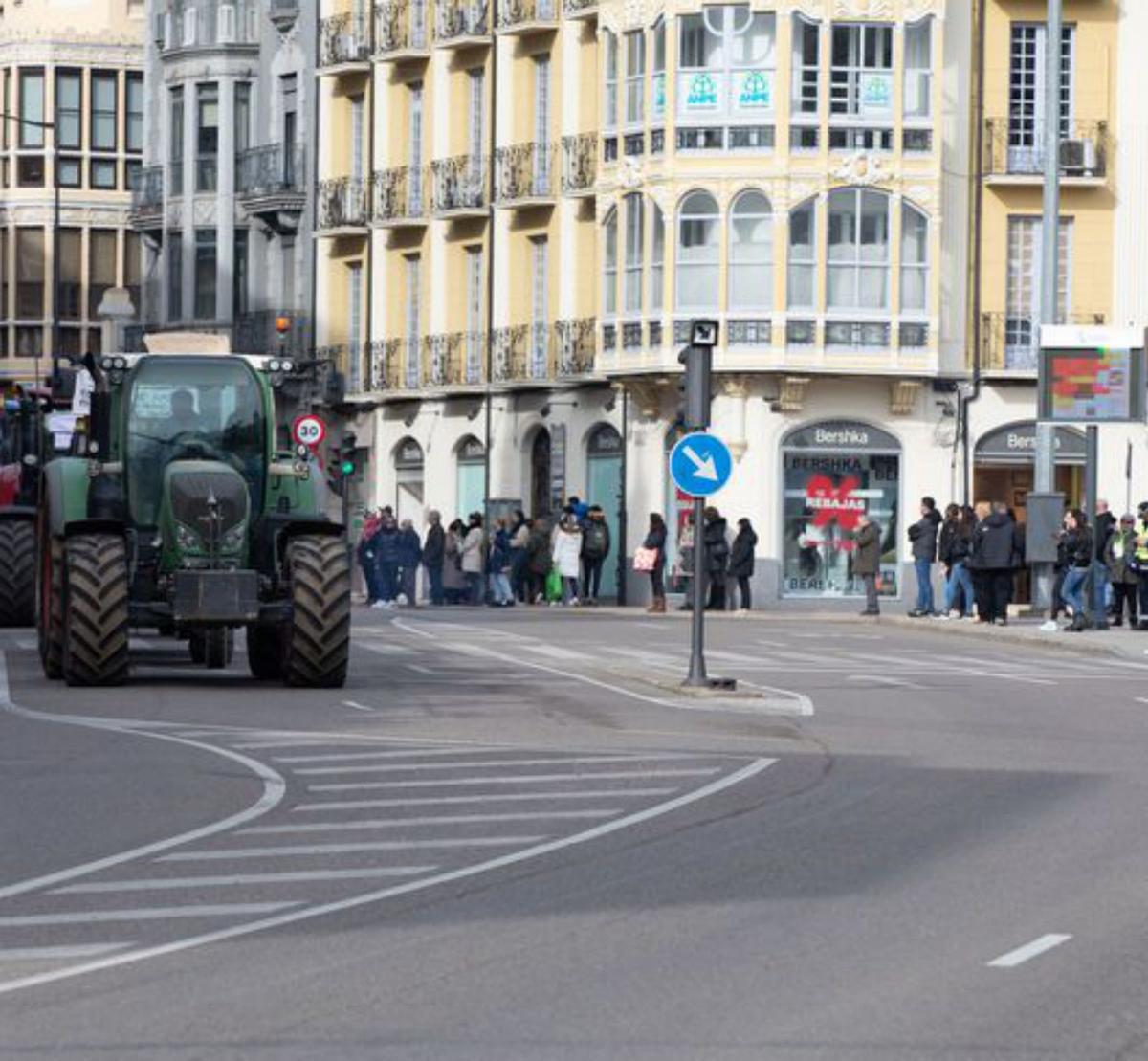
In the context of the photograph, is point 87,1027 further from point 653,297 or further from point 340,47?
point 340,47

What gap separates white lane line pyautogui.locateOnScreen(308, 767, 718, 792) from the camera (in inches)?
754

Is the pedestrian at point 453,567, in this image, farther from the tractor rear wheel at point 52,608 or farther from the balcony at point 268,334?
the tractor rear wheel at point 52,608

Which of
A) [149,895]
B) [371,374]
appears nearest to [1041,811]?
[149,895]

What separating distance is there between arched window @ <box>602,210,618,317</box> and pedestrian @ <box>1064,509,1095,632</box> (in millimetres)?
17215

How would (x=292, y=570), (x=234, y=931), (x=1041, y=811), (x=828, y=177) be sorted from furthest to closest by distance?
(x=828, y=177), (x=292, y=570), (x=1041, y=811), (x=234, y=931)

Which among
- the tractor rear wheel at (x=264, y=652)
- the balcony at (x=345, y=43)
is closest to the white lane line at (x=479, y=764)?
the tractor rear wheel at (x=264, y=652)

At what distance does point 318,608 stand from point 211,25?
54.0 metres

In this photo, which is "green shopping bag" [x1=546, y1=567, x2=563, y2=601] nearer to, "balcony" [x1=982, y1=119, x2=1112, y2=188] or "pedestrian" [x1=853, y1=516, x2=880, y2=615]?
"pedestrian" [x1=853, y1=516, x2=880, y2=615]

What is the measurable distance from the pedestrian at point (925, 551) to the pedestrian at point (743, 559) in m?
3.39

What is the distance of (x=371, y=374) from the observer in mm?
72812

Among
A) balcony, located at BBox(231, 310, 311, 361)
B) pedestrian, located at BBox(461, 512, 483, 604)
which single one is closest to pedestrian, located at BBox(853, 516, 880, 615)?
pedestrian, located at BBox(461, 512, 483, 604)

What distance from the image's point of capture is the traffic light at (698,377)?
2928cm

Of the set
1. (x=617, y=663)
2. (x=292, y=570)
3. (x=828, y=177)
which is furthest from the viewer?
(x=828, y=177)

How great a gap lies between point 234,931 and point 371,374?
60.5m
